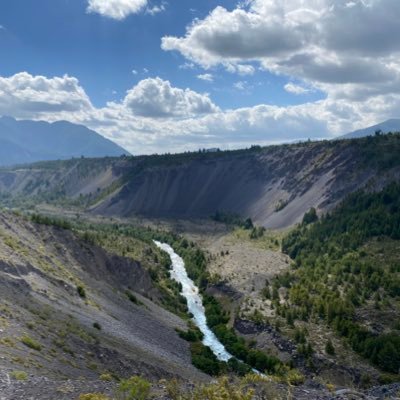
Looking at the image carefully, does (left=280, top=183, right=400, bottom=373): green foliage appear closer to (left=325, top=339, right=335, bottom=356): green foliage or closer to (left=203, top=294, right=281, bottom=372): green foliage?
(left=325, top=339, right=335, bottom=356): green foliage

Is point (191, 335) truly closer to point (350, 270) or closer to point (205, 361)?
point (205, 361)

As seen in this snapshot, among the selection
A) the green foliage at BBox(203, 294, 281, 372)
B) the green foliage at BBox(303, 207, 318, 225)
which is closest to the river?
the green foliage at BBox(203, 294, 281, 372)

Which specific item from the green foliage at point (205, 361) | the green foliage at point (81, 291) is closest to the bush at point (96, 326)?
the green foliage at point (81, 291)

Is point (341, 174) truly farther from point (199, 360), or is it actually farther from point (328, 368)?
point (199, 360)

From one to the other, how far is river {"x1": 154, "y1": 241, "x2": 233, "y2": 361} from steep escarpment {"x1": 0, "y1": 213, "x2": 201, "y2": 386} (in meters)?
6.75

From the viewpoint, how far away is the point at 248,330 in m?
81.0

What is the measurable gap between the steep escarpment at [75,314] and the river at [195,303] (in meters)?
6.75

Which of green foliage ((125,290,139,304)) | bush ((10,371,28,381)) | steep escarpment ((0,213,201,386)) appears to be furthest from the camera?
green foliage ((125,290,139,304))

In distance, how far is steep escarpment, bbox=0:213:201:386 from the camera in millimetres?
35031

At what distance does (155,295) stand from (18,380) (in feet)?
217

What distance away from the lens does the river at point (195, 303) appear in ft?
242

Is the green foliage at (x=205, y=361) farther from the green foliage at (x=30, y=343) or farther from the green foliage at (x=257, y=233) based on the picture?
the green foliage at (x=257, y=233)

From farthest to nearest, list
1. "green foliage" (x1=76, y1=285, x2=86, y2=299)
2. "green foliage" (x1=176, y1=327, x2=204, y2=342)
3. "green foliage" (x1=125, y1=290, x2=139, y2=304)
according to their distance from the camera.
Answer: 1. "green foliage" (x1=125, y1=290, x2=139, y2=304)
2. "green foliage" (x1=176, y1=327, x2=204, y2=342)
3. "green foliage" (x1=76, y1=285, x2=86, y2=299)

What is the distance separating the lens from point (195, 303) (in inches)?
3967
